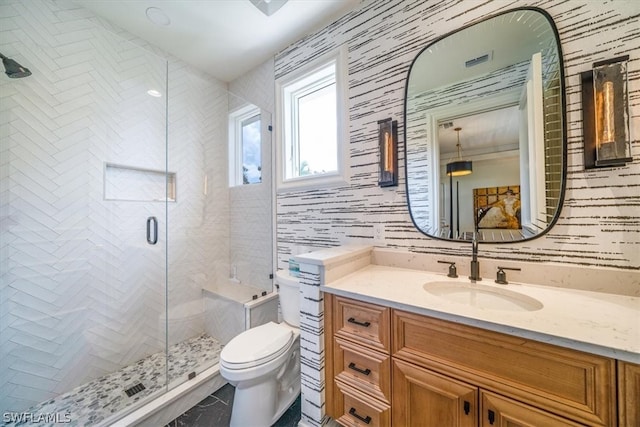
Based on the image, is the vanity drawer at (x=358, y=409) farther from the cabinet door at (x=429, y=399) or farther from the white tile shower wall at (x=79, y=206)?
the white tile shower wall at (x=79, y=206)

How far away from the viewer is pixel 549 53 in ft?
3.48

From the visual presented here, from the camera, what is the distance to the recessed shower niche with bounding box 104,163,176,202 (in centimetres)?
A: 184

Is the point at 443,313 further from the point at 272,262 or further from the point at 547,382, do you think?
the point at 272,262

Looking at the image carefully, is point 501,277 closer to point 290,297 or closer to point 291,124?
point 290,297

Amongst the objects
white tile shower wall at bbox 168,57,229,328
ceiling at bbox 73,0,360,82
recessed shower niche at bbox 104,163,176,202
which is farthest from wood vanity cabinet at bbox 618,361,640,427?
recessed shower niche at bbox 104,163,176,202

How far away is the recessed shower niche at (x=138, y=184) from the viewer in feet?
6.03

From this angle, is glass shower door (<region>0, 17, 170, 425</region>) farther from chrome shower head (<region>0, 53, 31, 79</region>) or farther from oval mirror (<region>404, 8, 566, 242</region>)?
oval mirror (<region>404, 8, 566, 242</region>)

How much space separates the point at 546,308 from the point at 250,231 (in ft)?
7.12

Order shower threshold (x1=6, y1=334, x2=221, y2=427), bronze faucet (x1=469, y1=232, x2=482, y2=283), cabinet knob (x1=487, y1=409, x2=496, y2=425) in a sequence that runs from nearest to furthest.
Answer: cabinet knob (x1=487, y1=409, x2=496, y2=425)
bronze faucet (x1=469, y1=232, x2=482, y2=283)
shower threshold (x1=6, y1=334, x2=221, y2=427)

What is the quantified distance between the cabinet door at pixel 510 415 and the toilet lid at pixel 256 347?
1013 millimetres

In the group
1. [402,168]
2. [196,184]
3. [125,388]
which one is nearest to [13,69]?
[196,184]

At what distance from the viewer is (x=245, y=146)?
8.08 ft

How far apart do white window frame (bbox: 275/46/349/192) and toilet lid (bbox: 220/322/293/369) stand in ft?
3.63

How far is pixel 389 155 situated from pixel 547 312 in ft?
3.48
